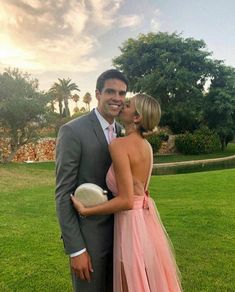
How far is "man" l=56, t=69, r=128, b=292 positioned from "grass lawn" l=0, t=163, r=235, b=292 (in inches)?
78.4

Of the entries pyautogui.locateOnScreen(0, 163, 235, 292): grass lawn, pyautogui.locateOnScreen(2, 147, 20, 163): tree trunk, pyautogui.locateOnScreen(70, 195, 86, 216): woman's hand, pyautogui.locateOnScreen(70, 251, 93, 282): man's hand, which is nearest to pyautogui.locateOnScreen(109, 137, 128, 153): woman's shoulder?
pyautogui.locateOnScreen(70, 195, 86, 216): woman's hand

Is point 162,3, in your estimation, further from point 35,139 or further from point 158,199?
point 35,139


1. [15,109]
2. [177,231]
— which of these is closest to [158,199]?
[177,231]

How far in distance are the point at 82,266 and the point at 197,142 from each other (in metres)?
26.6

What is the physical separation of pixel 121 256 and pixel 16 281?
2485 millimetres

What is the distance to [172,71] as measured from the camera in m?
28.3

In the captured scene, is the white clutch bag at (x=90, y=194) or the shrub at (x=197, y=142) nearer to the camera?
the white clutch bag at (x=90, y=194)

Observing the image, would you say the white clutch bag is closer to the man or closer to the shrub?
the man

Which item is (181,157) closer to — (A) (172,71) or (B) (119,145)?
(A) (172,71)

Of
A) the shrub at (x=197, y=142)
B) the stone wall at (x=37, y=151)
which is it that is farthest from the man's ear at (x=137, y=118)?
the shrub at (x=197, y=142)

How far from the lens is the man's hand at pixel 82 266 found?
2.35 metres

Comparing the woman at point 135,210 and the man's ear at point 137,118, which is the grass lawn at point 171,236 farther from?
the man's ear at point 137,118

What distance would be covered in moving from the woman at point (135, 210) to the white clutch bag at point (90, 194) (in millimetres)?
33

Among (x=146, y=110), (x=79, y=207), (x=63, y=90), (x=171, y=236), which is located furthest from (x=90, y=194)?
(x=63, y=90)
